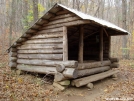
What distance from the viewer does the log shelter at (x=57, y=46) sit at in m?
6.81

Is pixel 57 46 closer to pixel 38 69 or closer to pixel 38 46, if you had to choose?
pixel 38 46

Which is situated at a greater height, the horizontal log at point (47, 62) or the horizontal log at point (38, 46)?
the horizontal log at point (38, 46)

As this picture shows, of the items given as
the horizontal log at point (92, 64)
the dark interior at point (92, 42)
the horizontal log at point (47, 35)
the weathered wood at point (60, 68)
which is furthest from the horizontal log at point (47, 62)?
the dark interior at point (92, 42)

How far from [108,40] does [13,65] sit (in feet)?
22.2

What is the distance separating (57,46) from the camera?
7613 millimetres

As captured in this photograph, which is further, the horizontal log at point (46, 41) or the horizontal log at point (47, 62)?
the horizontal log at point (46, 41)

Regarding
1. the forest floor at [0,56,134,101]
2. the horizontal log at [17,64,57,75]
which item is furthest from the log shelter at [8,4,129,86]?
the forest floor at [0,56,134,101]

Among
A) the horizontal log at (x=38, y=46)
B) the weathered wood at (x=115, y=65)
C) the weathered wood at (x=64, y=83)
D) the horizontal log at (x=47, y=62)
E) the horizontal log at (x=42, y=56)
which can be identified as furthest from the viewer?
the weathered wood at (x=115, y=65)

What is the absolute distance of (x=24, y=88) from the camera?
656 cm

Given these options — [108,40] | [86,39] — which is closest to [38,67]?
[86,39]

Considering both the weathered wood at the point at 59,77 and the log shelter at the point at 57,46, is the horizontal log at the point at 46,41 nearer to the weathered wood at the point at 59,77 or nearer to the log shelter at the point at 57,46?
the log shelter at the point at 57,46

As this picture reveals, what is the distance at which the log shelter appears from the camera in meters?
6.81

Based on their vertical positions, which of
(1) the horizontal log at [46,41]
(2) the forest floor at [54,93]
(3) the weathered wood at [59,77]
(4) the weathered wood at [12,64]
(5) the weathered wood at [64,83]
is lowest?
(2) the forest floor at [54,93]

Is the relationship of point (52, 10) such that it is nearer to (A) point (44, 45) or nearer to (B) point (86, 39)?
(A) point (44, 45)
